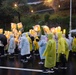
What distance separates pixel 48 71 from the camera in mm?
10445

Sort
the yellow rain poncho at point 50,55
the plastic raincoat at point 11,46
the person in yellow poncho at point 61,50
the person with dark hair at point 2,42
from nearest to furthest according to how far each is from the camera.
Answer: the yellow rain poncho at point 50,55, the person in yellow poncho at point 61,50, the person with dark hair at point 2,42, the plastic raincoat at point 11,46

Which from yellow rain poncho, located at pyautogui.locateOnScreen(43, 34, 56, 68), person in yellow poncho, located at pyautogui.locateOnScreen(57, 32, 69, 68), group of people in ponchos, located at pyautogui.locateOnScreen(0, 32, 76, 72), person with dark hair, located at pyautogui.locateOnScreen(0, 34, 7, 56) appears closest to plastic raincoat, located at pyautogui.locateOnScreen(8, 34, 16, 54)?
person with dark hair, located at pyautogui.locateOnScreen(0, 34, 7, 56)

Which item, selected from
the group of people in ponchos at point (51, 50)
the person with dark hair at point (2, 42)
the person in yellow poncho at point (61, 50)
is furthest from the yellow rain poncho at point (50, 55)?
the person with dark hair at point (2, 42)

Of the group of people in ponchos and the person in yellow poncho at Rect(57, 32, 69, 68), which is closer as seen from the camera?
the group of people in ponchos

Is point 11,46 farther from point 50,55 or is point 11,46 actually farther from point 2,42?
point 50,55

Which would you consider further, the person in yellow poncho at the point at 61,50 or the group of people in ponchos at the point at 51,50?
the person in yellow poncho at the point at 61,50

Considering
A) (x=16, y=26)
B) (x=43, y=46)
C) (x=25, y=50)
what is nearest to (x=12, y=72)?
(x=43, y=46)

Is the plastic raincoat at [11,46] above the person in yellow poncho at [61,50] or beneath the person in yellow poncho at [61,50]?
above

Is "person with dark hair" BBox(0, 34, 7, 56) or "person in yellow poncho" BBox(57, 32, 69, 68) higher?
"person with dark hair" BBox(0, 34, 7, 56)

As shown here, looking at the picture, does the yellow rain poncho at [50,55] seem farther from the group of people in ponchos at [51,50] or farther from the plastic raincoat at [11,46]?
the plastic raincoat at [11,46]

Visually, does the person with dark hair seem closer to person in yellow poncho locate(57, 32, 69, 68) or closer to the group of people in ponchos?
the group of people in ponchos

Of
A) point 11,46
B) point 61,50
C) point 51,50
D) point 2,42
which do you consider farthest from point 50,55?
point 11,46

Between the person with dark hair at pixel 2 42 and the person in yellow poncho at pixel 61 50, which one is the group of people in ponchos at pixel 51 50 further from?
the person with dark hair at pixel 2 42

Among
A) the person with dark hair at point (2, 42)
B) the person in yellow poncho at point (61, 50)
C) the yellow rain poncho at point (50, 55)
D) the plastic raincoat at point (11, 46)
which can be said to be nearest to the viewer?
Answer: the yellow rain poncho at point (50, 55)
